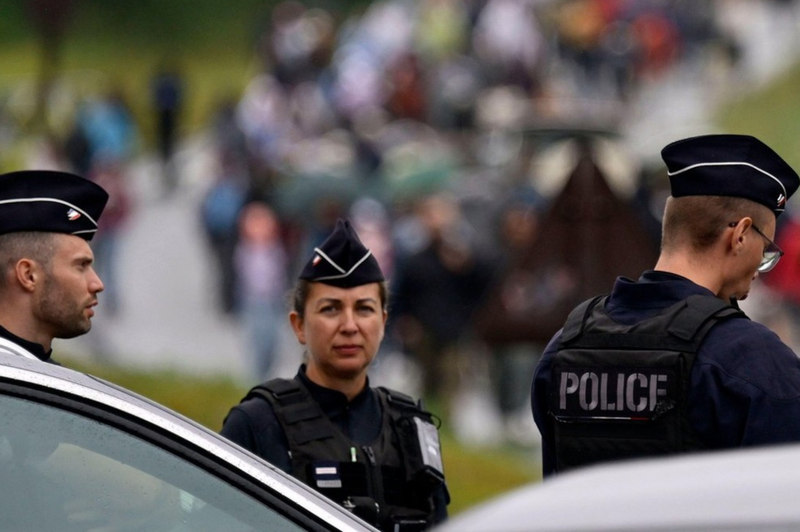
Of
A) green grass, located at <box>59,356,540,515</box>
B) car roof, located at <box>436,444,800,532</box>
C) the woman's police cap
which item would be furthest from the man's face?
green grass, located at <box>59,356,540,515</box>

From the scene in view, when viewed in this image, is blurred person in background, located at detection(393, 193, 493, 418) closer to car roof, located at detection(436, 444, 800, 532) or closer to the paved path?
the paved path

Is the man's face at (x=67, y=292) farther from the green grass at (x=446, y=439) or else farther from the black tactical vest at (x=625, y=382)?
the green grass at (x=446, y=439)

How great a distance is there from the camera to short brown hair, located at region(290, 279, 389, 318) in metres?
4.10

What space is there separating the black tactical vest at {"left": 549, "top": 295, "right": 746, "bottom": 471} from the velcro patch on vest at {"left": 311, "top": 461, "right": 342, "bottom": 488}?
26.0 inches

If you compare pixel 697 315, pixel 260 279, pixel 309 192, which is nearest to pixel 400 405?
pixel 697 315

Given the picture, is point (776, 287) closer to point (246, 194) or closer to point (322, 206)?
point (322, 206)

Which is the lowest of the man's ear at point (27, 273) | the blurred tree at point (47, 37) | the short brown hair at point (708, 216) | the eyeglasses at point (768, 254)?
the eyeglasses at point (768, 254)

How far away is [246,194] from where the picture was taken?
19922mm

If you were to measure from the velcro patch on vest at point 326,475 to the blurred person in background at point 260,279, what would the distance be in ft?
47.6

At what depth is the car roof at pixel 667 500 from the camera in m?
1.71

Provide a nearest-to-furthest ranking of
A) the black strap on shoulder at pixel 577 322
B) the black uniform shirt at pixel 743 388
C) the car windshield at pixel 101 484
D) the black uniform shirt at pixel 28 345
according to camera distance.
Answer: the car windshield at pixel 101 484 → the black uniform shirt at pixel 743 388 → the black strap on shoulder at pixel 577 322 → the black uniform shirt at pixel 28 345

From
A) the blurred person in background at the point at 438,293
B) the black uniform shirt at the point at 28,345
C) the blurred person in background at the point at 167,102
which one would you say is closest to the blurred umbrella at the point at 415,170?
the blurred person in background at the point at 167,102

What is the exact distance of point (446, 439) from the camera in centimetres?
1638

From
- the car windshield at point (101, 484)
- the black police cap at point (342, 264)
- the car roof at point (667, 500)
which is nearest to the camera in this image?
the car roof at point (667, 500)
